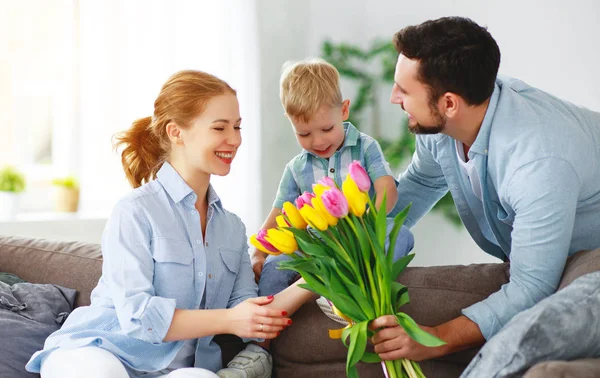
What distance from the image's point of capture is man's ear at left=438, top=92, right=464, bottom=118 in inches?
75.5

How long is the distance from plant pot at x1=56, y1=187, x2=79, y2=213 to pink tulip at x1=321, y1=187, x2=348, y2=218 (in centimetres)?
322

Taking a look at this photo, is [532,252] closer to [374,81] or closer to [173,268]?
[173,268]

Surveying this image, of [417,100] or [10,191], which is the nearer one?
[417,100]

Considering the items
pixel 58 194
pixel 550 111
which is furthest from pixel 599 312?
pixel 58 194

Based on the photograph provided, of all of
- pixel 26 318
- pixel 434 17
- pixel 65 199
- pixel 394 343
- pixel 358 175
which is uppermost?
pixel 434 17

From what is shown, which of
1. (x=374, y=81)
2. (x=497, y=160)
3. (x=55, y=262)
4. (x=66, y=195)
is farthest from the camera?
(x=374, y=81)

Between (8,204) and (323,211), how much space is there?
308cm

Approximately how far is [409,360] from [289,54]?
11.6 feet

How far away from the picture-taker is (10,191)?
157 inches

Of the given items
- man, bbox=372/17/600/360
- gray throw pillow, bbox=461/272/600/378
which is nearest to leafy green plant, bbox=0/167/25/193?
man, bbox=372/17/600/360

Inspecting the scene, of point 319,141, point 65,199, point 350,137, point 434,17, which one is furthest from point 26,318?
point 434,17

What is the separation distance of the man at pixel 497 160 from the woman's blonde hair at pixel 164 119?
55 centimetres

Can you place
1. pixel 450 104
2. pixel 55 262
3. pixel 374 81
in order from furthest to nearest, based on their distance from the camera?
pixel 374 81
pixel 55 262
pixel 450 104

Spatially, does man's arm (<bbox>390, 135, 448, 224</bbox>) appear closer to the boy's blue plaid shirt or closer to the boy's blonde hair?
the boy's blue plaid shirt
